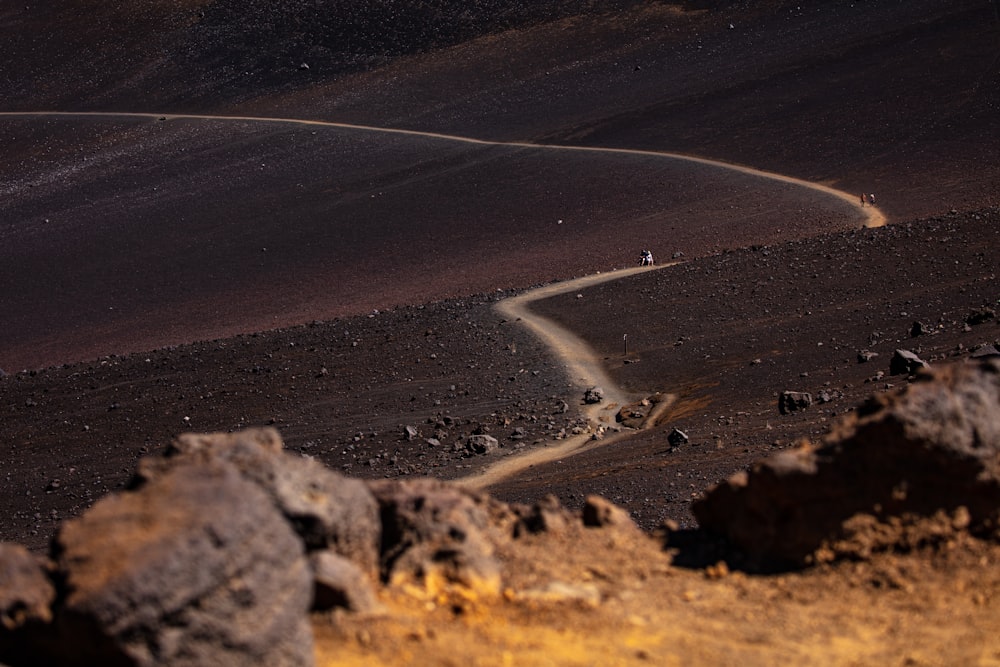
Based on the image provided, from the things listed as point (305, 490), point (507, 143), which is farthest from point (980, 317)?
point (507, 143)

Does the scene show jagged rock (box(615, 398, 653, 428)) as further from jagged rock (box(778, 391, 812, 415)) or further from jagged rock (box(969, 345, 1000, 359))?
jagged rock (box(969, 345, 1000, 359))

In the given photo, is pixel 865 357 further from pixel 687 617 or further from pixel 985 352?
pixel 687 617

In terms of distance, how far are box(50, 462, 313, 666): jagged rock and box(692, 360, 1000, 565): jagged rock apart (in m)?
2.46

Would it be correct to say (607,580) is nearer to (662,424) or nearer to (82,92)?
(662,424)

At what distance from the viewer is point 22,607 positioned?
14.8ft

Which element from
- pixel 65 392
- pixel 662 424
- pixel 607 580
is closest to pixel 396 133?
pixel 65 392

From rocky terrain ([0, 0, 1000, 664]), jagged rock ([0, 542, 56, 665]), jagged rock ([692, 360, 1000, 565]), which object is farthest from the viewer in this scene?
jagged rock ([692, 360, 1000, 565])

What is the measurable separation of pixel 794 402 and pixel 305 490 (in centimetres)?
1006

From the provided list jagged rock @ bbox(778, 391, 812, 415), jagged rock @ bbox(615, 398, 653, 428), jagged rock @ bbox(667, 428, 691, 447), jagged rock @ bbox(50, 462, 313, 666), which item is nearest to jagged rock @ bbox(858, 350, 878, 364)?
jagged rock @ bbox(778, 391, 812, 415)

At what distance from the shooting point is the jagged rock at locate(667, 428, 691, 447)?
13734mm

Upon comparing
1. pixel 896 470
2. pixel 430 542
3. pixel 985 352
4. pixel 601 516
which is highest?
pixel 430 542

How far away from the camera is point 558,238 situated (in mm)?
33156

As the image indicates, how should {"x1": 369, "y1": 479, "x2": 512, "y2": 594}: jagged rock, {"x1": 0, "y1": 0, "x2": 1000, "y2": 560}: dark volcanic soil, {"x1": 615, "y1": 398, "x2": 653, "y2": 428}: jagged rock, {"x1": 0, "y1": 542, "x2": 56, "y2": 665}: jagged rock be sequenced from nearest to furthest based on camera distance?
1. {"x1": 0, "y1": 542, "x2": 56, "y2": 665}: jagged rock
2. {"x1": 369, "y1": 479, "x2": 512, "y2": 594}: jagged rock
3. {"x1": 615, "y1": 398, "x2": 653, "y2": 428}: jagged rock
4. {"x1": 0, "y1": 0, "x2": 1000, "y2": 560}: dark volcanic soil

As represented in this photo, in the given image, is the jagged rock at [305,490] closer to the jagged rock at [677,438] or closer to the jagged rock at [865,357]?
the jagged rock at [677,438]
